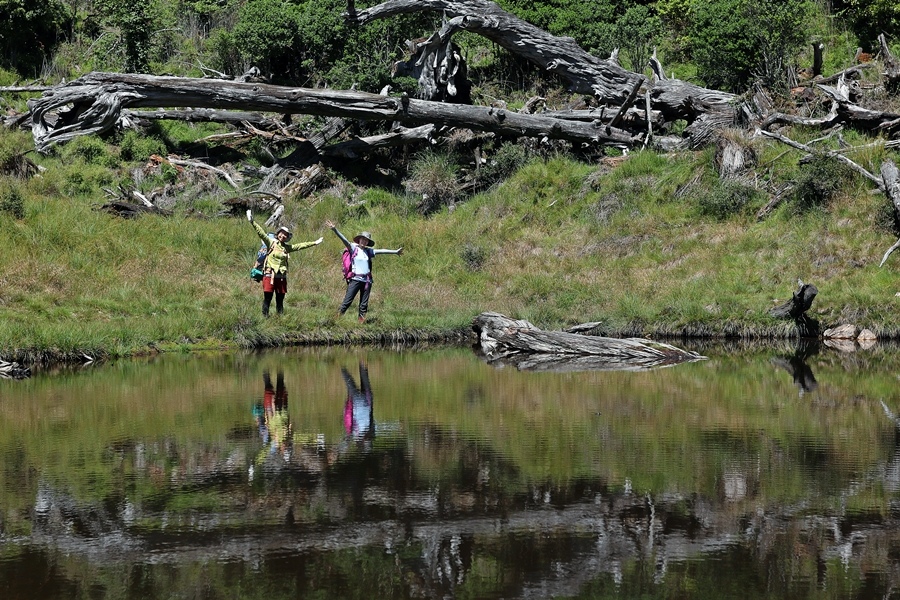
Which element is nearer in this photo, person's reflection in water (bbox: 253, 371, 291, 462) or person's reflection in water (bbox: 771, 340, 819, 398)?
person's reflection in water (bbox: 253, 371, 291, 462)

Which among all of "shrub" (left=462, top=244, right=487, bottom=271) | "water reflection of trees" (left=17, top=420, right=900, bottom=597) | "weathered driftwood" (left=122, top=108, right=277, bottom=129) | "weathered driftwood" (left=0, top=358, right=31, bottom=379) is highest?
"weathered driftwood" (left=122, top=108, right=277, bottom=129)

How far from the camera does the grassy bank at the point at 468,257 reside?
20.0 m

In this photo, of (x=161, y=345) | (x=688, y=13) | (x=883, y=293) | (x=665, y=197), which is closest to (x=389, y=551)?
(x=161, y=345)

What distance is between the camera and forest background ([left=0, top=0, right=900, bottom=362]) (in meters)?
20.6

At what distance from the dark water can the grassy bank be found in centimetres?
603

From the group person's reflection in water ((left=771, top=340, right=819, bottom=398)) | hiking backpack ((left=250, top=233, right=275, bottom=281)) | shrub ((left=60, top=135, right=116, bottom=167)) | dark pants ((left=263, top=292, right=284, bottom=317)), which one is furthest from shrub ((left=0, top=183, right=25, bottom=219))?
person's reflection in water ((left=771, top=340, right=819, bottom=398))

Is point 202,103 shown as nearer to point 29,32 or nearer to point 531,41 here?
point 531,41

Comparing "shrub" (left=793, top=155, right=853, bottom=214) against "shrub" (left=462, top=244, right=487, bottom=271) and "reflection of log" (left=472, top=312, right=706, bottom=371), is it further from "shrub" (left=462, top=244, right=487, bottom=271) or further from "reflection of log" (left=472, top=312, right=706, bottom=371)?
"reflection of log" (left=472, top=312, right=706, bottom=371)

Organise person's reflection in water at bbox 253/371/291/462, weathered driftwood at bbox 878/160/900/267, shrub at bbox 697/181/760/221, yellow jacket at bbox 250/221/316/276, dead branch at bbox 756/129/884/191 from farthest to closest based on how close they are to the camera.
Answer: shrub at bbox 697/181/760/221 < dead branch at bbox 756/129/884/191 < weathered driftwood at bbox 878/160/900/267 < yellow jacket at bbox 250/221/316/276 < person's reflection in water at bbox 253/371/291/462

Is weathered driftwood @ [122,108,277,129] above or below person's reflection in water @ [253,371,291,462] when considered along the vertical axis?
above

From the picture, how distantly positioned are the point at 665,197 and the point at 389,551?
21.3m

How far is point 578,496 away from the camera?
7984 mm

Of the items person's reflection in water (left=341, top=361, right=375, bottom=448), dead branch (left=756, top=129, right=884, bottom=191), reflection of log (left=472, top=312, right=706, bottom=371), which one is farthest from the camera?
dead branch (left=756, top=129, right=884, bottom=191)

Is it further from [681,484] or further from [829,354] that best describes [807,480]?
[829,354]
